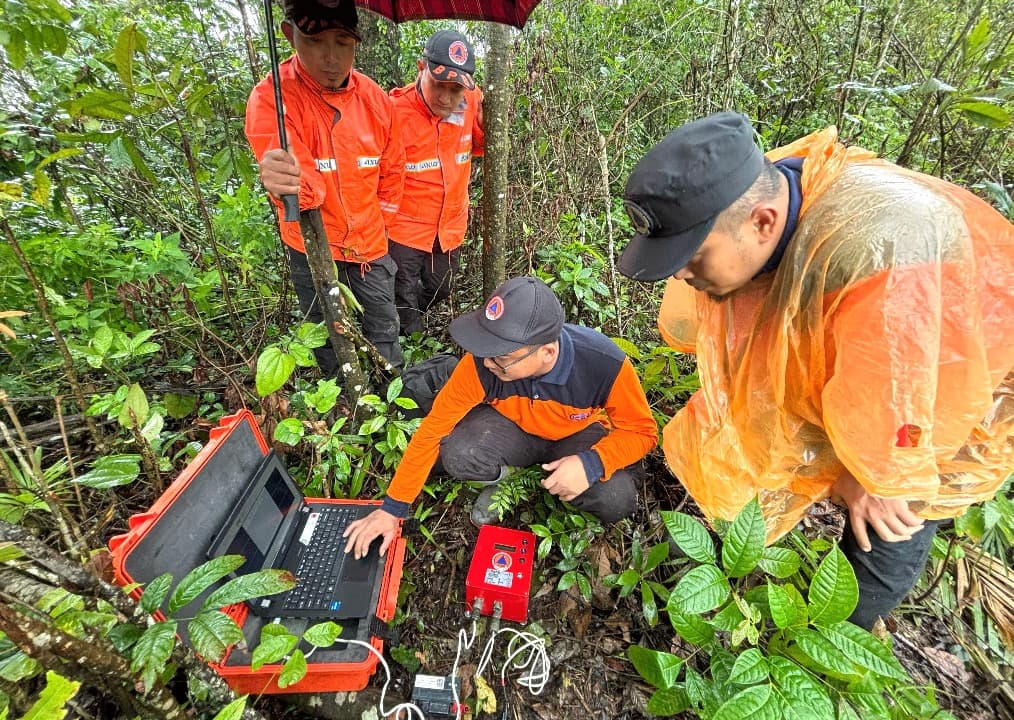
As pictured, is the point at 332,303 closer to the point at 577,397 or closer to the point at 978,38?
the point at 577,397

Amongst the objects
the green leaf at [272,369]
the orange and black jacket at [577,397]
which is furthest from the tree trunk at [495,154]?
the green leaf at [272,369]

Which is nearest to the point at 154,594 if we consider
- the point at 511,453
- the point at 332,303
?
the point at 332,303

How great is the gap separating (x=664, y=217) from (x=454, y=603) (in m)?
1.93

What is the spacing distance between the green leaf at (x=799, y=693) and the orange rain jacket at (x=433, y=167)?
3.09m

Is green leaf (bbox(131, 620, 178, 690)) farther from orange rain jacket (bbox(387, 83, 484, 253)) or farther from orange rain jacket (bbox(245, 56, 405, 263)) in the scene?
orange rain jacket (bbox(387, 83, 484, 253))

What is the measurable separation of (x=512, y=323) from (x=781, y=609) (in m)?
1.30

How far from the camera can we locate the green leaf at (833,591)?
134 centimetres

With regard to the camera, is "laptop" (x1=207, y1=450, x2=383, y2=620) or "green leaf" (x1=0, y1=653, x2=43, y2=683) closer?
"green leaf" (x1=0, y1=653, x2=43, y2=683)

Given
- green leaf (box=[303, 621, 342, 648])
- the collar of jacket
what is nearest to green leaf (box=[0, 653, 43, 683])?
green leaf (box=[303, 621, 342, 648])

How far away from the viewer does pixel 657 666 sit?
1621 mm

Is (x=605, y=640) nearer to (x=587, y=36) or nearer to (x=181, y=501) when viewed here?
(x=181, y=501)

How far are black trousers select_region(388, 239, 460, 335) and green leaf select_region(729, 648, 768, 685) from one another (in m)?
2.96

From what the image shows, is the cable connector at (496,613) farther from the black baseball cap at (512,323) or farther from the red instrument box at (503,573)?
the black baseball cap at (512,323)

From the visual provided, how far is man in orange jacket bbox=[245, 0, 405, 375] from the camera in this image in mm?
2365
